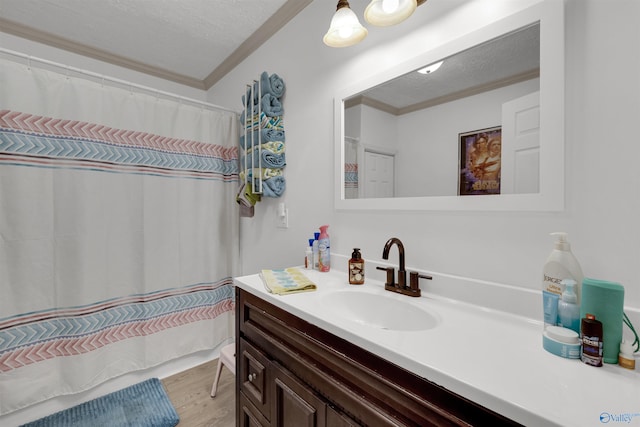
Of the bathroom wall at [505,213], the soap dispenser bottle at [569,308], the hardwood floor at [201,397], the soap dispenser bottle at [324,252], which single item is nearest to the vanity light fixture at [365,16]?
the bathroom wall at [505,213]

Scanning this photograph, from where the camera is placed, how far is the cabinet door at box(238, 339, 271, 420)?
98cm

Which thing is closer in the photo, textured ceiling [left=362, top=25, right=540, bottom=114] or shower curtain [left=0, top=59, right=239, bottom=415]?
textured ceiling [left=362, top=25, right=540, bottom=114]

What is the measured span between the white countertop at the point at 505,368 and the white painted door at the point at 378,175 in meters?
0.52

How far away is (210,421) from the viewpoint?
1456 millimetres

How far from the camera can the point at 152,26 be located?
1.78 meters

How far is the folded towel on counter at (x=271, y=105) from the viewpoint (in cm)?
163

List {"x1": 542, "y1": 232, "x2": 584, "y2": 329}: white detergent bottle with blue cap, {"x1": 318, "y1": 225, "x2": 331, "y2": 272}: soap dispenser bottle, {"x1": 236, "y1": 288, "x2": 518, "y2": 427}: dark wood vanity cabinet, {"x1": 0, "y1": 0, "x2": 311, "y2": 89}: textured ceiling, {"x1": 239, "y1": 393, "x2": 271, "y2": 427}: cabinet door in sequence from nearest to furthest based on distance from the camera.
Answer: {"x1": 236, "y1": 288, "x2": 518, "y2": 427}: dark wood vanity cabinet → {"x1": 542, "y1": 232, "x2": 584, "y2": 329}: white detergent bottle with blue cap → {"x1": 239, "y1": 393, "x2": 271, "y2": 427}: cabinet door → {"x1": 318, "y1": 225, "x2": 331, "y2": 272}: soap dispenser bottle → {"x1": 0, "y1": 0, "x2": 311, "y2": 89}: textured ceiling

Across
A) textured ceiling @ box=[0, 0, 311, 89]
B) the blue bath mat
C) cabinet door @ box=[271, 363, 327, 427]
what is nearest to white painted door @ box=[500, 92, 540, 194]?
cabinet door @ box=[271, 363, 327, 427]

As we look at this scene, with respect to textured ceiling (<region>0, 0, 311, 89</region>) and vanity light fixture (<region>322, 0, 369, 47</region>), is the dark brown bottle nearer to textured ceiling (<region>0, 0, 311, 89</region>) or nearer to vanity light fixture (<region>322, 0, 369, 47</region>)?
vanity light fixture (<region>322, 0, 369, 47</region>)

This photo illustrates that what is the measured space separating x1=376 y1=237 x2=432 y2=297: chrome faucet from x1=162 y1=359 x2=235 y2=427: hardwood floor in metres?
1.20

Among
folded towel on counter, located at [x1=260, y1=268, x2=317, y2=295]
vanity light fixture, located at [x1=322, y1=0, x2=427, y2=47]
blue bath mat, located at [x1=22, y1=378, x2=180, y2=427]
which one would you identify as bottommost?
blue bath mat, located at [x1=22, y1=378, x2=180, y2=427]

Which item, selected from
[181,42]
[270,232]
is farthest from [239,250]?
[181,42]

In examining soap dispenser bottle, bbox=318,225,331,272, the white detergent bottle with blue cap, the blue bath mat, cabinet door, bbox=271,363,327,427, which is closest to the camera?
the white detergent bottle with blue cap

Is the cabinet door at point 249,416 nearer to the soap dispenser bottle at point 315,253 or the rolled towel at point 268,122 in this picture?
the soap dispenser bottle at point 315,253
